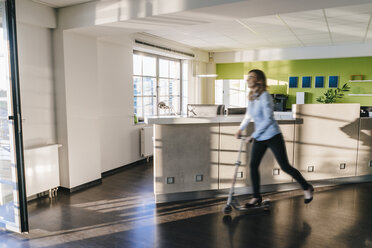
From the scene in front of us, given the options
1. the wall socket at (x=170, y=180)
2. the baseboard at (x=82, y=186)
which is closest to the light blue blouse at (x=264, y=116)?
the wall socket at (x=170, y=180)

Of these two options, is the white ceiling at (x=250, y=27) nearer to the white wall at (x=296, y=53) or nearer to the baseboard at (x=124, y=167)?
the white wall at (x=296, y=53)

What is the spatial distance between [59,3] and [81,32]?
1.62ft

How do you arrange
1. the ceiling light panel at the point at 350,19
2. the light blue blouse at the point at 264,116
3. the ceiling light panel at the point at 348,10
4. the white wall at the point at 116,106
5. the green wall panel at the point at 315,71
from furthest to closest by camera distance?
the green wall panel at the point at 315,71
the white wall at the point at 116,106
the ceiling light panel at the point at 350,19
the ceiling light panel at the point at 348,10
the light blue blouse at the point at 264,116

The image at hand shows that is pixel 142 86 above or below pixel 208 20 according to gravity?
below

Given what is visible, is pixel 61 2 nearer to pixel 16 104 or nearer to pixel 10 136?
pixel 16 104

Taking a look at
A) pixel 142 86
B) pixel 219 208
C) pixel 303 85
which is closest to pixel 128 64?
pixel 142 86

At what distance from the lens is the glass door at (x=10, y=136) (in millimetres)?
2791

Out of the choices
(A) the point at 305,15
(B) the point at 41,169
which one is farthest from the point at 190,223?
(A) the point at 305,15

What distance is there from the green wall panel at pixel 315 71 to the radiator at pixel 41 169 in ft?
20.5

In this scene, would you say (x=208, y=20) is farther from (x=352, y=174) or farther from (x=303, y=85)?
(x=303, y=85)

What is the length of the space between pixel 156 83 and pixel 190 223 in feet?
14.8

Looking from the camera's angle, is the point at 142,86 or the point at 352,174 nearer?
the point at 352,174

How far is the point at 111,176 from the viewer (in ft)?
17.4

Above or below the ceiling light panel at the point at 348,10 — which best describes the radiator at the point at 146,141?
below
